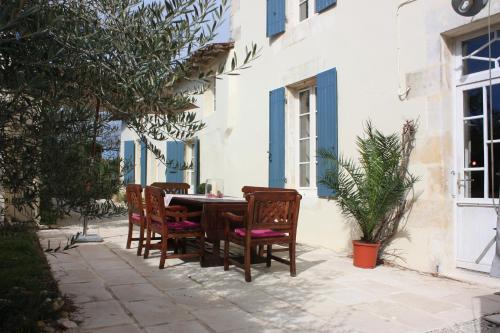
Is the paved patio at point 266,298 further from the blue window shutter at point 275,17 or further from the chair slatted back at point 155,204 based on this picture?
the blue window shutter at point 275,17

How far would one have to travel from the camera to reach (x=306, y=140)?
261 inches

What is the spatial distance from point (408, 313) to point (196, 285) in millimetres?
1756

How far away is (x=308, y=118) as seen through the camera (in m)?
6.64

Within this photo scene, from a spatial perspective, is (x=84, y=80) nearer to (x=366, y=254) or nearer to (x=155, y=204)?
(x=155, y=204)

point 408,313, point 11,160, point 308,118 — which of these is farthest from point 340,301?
point 308,118

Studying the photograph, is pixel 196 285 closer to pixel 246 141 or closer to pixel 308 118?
pixel 308 118

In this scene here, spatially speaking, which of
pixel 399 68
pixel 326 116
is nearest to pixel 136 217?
pixel 326 116

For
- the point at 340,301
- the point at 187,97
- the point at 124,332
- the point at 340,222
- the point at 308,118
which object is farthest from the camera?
the point at 308,118

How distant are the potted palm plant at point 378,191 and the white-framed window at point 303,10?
99.8 inches

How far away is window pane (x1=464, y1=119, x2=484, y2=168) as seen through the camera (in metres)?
4.26

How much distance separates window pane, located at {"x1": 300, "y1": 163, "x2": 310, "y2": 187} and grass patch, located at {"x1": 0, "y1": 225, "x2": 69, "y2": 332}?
11.7ft

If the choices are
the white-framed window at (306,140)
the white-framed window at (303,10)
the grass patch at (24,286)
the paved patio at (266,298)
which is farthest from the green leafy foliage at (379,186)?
the grass patch at (24,286)

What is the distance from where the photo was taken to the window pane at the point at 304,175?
21.7ft

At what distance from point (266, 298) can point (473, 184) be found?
227 centimetres
